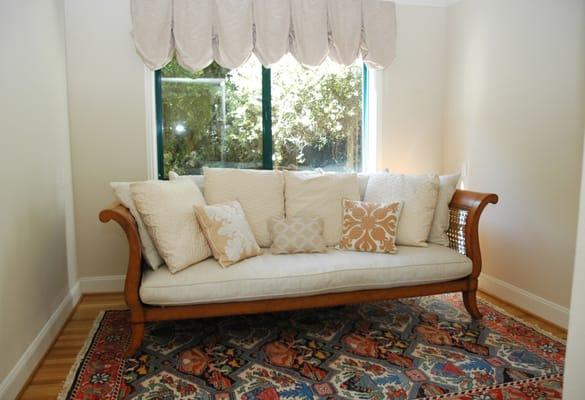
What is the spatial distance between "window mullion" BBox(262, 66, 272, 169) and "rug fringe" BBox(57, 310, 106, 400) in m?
1.65

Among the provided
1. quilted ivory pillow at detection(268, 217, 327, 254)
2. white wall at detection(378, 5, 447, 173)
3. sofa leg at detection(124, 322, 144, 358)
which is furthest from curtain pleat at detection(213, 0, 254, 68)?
sofa leg at detection(124, 322, 144, 358)

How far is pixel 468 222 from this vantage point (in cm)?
258

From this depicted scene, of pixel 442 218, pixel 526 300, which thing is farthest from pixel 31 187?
pixel 526 300

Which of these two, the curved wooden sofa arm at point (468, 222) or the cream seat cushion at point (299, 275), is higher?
the curved wooden sofa arm at point (468, 222)

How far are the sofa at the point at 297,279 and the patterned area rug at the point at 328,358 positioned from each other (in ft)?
0.65

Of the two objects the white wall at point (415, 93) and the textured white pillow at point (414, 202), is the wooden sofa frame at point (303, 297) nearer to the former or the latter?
the textured white pillow at point (414, 202)

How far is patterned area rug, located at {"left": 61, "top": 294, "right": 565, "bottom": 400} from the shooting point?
1.90 metres

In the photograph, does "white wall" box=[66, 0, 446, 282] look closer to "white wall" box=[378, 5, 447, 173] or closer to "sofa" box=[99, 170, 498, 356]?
"sofa" box=[99, 170, 498, 356]

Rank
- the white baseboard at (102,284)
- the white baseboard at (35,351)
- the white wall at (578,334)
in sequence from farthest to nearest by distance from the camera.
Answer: the white baseboard at (102,284) → the white baseboard at (35,351) → the white wall at (578,334)

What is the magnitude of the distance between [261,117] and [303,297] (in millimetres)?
1710

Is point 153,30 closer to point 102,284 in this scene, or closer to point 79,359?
point 102,284

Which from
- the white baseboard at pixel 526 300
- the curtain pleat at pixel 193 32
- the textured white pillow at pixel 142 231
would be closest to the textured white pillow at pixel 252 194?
the textured white pillow at pixel 142 231

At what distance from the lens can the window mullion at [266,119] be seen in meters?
3.45

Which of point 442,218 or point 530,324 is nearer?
point 530,324
